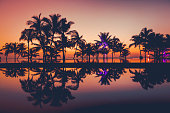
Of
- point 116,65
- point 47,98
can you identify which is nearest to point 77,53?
point 116,65

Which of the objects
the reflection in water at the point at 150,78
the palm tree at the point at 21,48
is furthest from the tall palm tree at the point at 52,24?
the palm tree at the point at 21,48

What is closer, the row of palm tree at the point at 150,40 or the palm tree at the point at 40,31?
the palm tree at the point at 40,31

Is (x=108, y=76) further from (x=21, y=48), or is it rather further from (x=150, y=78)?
(x=21, y=48)

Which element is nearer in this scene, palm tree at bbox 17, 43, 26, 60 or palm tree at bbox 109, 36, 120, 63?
palm tree at bbox 109, 36, 120, 63

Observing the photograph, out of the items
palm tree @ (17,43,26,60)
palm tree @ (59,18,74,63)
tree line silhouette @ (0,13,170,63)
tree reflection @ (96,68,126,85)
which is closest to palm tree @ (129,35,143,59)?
tree line silhouette @ (0,13,170,63)

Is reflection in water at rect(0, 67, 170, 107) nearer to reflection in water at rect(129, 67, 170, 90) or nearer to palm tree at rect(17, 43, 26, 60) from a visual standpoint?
reflection in water at rect(129, 67, 170, 90)

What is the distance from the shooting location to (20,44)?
6938 cm

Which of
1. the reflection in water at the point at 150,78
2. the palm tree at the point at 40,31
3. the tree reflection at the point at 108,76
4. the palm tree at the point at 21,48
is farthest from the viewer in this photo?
the palm tree at the point at 21,48

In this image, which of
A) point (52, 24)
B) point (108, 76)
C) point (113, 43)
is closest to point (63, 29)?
point (52, 24)

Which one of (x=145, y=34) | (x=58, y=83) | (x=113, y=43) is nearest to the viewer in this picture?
(x=58, y=83)

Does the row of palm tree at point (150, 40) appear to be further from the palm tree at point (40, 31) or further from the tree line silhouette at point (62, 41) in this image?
the palm tree at point (40, 31)

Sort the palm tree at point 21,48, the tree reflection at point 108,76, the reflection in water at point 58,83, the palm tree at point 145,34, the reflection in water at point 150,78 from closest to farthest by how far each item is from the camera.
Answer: the reflection in water at point 58,83 → the reflection in water at point 150,78 → the tree reflection at point 108,76 → the palm tree at point 145,34 → the palm tree at point 21,48

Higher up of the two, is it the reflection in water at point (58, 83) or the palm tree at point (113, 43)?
the palm tree at point (113, 43)

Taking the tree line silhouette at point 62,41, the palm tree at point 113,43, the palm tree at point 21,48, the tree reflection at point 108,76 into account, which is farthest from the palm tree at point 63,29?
the palm tree at point 21,48
